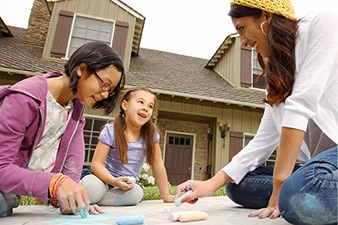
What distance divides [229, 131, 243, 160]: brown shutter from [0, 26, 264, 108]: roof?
0.81m

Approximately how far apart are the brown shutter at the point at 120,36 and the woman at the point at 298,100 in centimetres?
623

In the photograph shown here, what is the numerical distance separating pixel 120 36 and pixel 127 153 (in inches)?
222

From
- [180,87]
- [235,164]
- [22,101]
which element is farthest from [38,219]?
[180,87]

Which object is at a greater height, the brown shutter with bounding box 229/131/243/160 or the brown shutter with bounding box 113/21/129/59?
the brown shutter with bounding box 113/21/129/59

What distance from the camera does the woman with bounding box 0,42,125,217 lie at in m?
1.34

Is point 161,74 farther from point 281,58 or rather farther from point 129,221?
point 129,221

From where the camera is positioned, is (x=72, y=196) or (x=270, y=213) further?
(x=270, y=213)

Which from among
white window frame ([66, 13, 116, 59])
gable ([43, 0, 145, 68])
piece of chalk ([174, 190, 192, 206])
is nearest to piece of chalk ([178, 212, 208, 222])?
piece of chalk ([174, 190, 192, 206])

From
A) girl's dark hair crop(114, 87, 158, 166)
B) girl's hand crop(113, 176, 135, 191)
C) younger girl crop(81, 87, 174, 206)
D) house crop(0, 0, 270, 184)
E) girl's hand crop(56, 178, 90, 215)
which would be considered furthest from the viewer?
house crop(0, 0, 270, 184)

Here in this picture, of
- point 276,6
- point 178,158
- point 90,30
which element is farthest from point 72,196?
point 178,158

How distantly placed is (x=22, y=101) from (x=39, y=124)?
183 mm

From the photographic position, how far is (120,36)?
7.66 m

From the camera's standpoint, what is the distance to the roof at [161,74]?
6.59m

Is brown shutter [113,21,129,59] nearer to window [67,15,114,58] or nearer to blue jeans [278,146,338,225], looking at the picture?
window [67,15,114,58]
